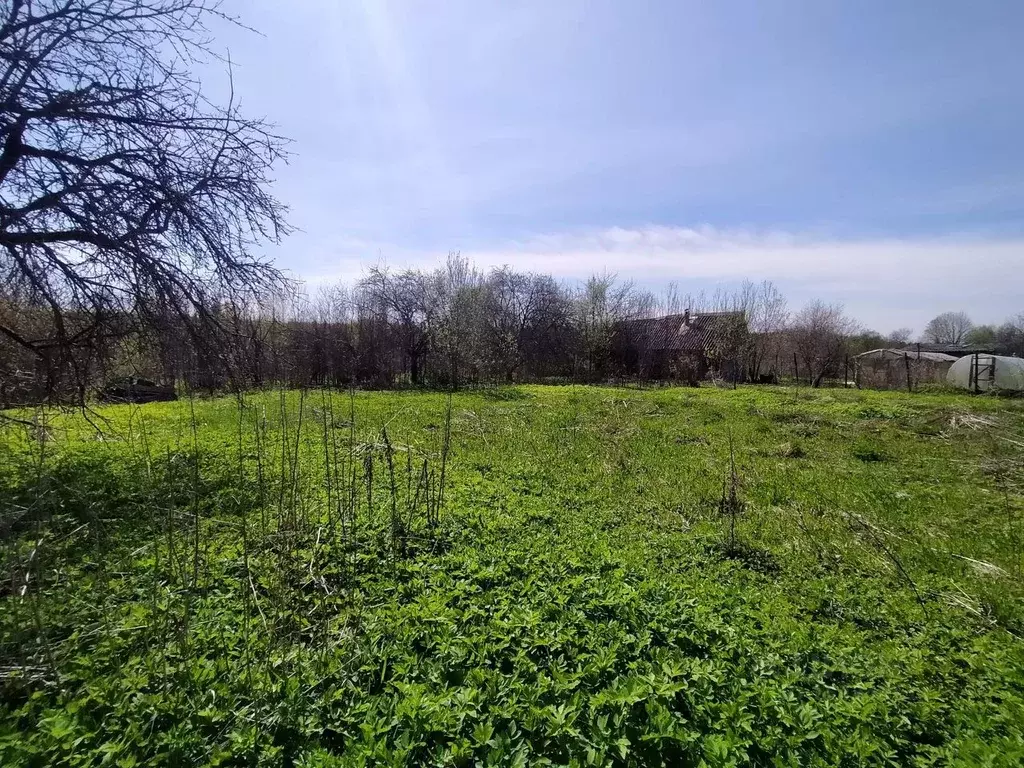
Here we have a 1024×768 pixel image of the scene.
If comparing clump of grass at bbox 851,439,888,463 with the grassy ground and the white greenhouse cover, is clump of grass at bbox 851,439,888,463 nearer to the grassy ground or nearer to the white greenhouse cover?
the grassy ground

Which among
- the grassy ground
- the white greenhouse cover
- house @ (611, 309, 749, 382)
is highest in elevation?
house @ (611, 309, 749, 382)

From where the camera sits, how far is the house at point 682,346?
96.0 ft

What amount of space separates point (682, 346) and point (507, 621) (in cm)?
3130

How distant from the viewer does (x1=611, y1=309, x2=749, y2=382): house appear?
29.2 meters

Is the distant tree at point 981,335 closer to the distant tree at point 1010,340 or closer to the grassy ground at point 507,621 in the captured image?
the distant tree at point 1010,340

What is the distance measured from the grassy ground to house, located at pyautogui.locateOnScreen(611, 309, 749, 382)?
23454mm

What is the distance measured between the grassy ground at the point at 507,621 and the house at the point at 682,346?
76.9ft

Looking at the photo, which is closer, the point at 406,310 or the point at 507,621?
the point at 507,621

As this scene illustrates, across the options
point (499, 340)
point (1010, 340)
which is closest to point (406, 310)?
point (499, 340)

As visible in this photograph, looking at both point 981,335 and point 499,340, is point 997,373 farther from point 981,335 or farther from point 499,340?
point 981,335

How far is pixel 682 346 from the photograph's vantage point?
31.9 m

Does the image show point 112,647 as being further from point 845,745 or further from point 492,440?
point 492,440

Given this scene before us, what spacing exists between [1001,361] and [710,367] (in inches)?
513

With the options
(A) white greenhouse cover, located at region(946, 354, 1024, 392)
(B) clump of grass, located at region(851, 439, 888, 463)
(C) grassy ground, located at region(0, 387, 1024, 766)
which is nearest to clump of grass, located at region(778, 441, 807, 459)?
(B) clump of grass, located at region(851, 439, 888, 463)
